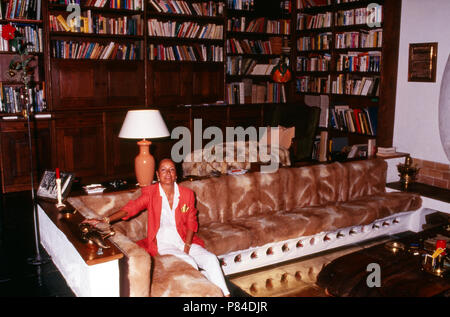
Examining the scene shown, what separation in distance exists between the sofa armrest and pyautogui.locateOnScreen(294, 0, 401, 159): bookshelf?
426 cm

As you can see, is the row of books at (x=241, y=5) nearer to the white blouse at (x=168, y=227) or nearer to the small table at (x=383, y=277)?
the white blouse at (x=168, y=227)

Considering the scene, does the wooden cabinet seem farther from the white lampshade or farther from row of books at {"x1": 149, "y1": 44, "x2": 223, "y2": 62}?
the white lampshade

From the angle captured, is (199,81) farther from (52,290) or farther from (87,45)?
(52,290)

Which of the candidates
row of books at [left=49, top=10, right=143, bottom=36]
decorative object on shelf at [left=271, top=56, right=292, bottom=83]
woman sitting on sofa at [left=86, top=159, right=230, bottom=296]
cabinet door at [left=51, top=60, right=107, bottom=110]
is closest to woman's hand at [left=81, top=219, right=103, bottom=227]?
woman sitting on sofa at [left=86, top=159, right=230, bottom=296]

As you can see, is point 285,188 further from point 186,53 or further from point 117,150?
point 186,53

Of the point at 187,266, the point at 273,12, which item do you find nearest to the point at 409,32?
the point at 273,12

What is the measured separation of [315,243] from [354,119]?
9.02ft

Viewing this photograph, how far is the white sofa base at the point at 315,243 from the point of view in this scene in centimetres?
354

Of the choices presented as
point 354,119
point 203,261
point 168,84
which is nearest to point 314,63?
point 354,119

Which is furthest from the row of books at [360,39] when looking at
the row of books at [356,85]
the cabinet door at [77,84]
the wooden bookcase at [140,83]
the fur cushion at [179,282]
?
the fur cushion at [179,282]

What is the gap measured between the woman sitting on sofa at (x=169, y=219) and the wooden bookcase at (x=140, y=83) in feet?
9.52

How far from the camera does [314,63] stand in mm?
6824

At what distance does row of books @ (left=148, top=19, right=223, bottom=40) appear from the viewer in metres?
6.04

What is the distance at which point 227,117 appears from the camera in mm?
6809
